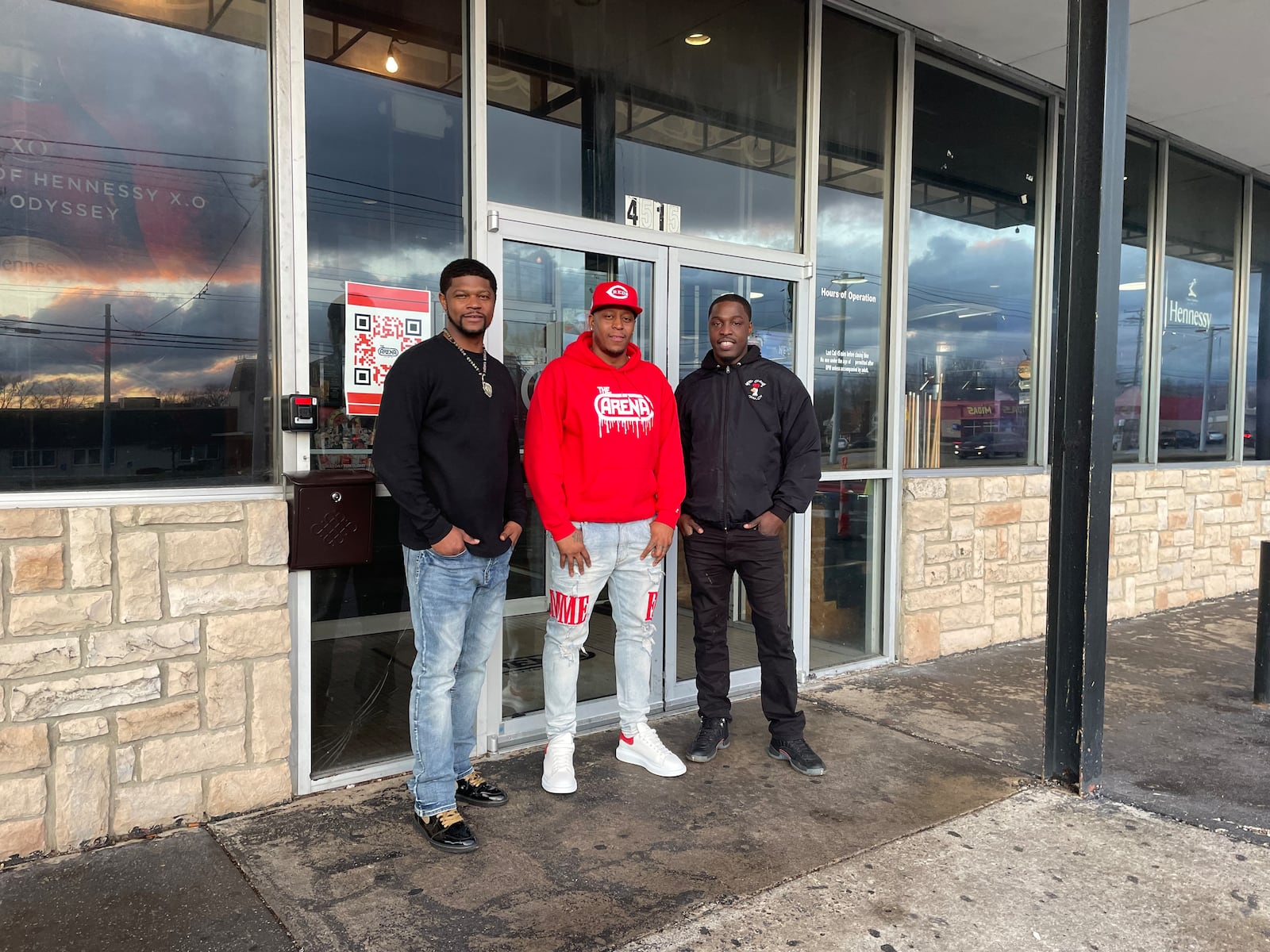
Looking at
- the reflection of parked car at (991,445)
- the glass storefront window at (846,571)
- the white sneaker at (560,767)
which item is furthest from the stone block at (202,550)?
the reflection of parked car at (991,445)

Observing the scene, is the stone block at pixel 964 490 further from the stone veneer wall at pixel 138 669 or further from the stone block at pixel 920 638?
the stone veneer wall at pixel 138 669

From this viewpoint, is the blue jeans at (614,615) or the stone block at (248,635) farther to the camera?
the blue jeans at (614,615)

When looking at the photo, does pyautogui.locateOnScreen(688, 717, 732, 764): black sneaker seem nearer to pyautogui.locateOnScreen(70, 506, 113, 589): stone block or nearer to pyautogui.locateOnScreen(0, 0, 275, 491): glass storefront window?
pyautogui.locateOnScreen(0, 0, 275, 491): glass storefront window

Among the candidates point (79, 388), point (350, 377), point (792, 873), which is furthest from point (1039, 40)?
point (79, 388)

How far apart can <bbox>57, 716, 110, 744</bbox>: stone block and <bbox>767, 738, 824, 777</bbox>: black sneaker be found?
261 centimetres

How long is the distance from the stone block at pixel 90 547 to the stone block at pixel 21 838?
→ 78 centimetres

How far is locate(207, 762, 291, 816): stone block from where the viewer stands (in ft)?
10.7

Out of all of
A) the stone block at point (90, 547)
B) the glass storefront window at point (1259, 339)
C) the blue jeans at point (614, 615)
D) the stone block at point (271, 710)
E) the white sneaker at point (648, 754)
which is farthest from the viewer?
the glass storefront window at point (1259, 339)

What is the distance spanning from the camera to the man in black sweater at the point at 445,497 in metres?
3.02

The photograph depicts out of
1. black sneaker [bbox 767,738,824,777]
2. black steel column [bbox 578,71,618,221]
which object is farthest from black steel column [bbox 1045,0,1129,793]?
black steel column [bbox 578,71,618,221]

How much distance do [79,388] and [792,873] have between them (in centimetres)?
290

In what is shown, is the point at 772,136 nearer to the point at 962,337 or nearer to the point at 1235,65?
the point at 962,337

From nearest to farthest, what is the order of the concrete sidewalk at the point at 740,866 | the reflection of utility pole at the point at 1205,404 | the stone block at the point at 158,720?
the concrete sidewalk at the point at 740,866 < the stone block at the point at 158,720 < the reflection of utility pole at the point at 1205,404

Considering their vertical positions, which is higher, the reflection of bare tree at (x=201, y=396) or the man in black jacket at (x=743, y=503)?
the reflection of bare tree at (x=201, y=396)
